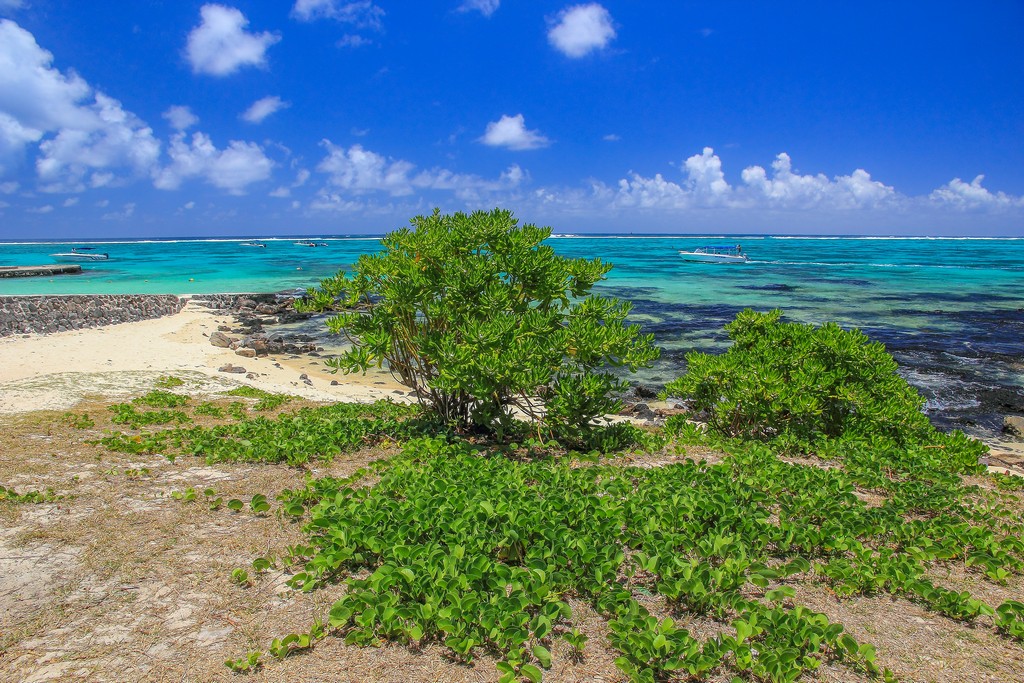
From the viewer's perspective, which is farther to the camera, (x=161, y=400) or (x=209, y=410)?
(x=161, y=400)

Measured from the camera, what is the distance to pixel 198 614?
3.58 m

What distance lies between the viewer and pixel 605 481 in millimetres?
5480

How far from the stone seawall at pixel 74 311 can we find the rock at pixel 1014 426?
83.8ft

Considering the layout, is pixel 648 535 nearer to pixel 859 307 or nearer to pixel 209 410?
pixel 209 410

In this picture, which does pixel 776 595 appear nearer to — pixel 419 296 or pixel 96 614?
pixel 96 614

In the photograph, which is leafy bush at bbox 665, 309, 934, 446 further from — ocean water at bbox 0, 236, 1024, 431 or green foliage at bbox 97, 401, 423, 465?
ocean water at bbox 0, 236, 1024, 431

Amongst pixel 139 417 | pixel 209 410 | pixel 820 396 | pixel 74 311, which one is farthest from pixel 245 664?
pixel 74 311

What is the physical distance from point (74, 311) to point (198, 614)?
24877 mm

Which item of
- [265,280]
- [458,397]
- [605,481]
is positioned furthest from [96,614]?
[265,280]

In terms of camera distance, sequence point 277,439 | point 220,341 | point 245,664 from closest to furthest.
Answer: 1. point 245,664
2. point 277,439
3. point 220,341

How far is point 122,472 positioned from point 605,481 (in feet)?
15.4

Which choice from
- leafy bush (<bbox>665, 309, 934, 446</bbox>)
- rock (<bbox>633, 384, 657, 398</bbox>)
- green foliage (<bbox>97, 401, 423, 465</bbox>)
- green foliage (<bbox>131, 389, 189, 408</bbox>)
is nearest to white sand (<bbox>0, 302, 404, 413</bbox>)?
green foliage (<bbox>131, 389, 189, 408</bbox>)

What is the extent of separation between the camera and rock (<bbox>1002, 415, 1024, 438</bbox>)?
11688mm

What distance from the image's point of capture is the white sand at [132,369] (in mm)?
10609
